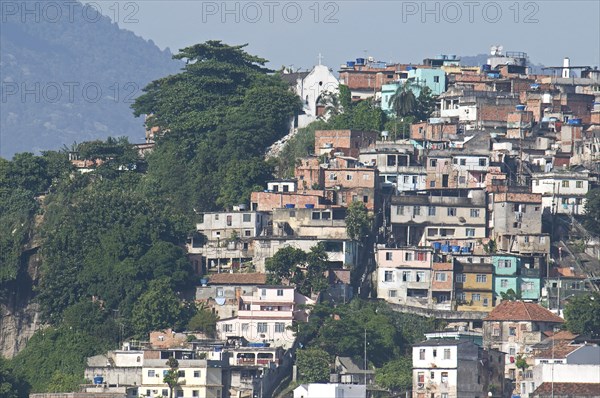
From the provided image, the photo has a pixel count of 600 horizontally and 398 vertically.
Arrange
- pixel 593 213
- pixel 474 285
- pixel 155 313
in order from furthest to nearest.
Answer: pixel 593 213
pixel 474 285
pixel 155 313

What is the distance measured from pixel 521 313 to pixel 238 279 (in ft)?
37.4

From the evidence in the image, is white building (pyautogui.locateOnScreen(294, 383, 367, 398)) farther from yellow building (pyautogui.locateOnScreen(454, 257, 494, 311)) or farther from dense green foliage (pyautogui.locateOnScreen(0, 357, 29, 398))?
dense green foliage (pyautogui.locateOnScreen(0, 357, 29, 398))

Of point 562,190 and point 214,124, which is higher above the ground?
point 214,124

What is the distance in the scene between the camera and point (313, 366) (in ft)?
236

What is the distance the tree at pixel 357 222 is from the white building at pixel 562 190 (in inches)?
333

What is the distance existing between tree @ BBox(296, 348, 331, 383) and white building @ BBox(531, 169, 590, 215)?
53.5 ft

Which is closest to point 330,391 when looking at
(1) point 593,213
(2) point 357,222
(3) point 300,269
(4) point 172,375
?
(4) point 172,375

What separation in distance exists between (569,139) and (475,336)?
18.3 metres

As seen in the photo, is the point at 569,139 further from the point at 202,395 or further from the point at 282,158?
the point at 202,395

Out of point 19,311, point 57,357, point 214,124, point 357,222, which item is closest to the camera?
point 57,357

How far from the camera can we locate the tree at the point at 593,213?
8219 centimetres

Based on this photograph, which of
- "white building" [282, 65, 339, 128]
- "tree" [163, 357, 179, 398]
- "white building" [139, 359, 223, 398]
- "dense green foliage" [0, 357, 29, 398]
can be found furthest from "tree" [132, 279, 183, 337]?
"white building" [282, 65, 339, 128]

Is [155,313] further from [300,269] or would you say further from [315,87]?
[315,87]

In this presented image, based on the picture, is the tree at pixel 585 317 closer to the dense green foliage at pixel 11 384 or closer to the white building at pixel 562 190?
the white building at pixel 562 190
